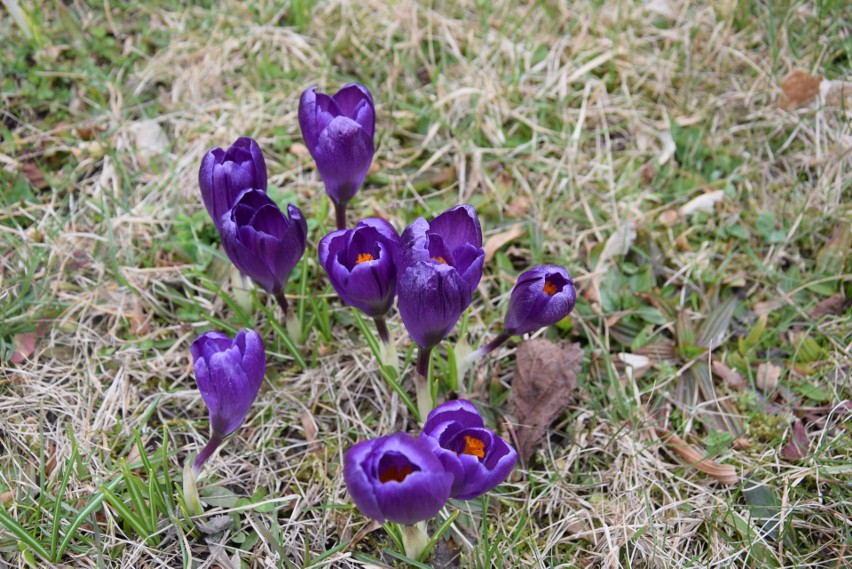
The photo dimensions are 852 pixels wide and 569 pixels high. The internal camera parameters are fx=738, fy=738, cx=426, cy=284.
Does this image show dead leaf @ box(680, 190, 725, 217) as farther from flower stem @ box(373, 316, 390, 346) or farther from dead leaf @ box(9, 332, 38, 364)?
dead leaf @ box(9, 332, 38, 364)

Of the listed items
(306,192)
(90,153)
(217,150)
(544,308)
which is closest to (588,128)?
(306,192)

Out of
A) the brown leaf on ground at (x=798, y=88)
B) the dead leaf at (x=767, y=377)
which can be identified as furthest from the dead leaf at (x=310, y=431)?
the brown leaf on ground at (x=798, y=88)

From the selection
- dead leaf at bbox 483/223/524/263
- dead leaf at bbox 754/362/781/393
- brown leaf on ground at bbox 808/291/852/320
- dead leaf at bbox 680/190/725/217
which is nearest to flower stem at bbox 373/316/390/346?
dead leaf at bbox 483/223/524/263

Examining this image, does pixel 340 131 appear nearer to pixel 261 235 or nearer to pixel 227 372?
pixel 261 235

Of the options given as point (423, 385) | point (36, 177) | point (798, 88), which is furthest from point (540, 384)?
point (36, 177)

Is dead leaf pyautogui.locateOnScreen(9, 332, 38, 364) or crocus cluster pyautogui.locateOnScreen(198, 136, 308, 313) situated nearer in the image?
crocus cluster pyautogui.locateOnScreen(198, 136, 308, 313)

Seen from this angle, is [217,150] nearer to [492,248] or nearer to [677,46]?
[492,248]
